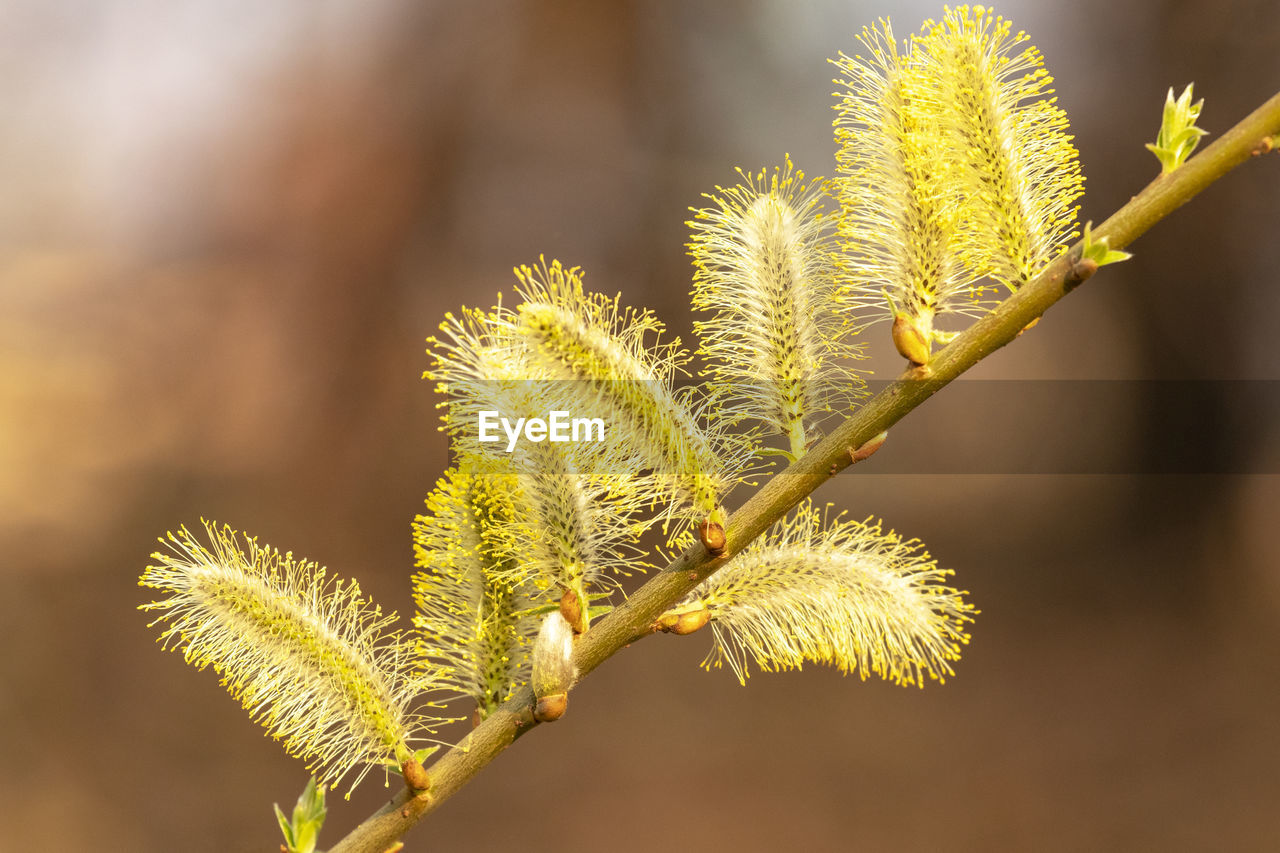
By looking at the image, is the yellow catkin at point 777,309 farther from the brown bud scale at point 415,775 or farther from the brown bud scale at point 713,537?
the brown bud scale at point 415,775

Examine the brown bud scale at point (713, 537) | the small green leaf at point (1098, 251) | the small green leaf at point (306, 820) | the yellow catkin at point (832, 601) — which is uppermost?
the small green leaf at point (1098, 251)

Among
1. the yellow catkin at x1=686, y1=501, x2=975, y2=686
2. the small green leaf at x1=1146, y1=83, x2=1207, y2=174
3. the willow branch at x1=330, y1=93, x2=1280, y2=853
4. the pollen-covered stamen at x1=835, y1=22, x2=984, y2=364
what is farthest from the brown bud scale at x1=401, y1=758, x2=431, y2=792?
the small green leaf at x1=1146, y1=83, x2=1207, y2=174

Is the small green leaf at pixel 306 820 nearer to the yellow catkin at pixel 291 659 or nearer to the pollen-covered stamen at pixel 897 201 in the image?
the yellow catkin at pixel 291 659

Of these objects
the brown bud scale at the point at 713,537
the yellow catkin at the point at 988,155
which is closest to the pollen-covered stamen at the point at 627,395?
the brown bud scale at the point at 713,537

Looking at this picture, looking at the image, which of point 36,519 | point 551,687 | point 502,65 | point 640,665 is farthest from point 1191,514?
point 36,519

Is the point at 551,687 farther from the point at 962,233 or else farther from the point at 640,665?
the point at 640,665

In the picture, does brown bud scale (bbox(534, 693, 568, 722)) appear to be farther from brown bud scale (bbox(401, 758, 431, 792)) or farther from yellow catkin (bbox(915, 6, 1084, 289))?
yellow catkin (bbox(915, 6, 1084, 289))

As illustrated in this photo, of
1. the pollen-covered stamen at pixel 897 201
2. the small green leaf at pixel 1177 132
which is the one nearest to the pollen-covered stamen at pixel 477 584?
the pollen-covered stamen at pixel 897 201

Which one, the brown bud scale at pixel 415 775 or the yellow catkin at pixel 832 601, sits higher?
the yellow catkin at pixel 832 601
